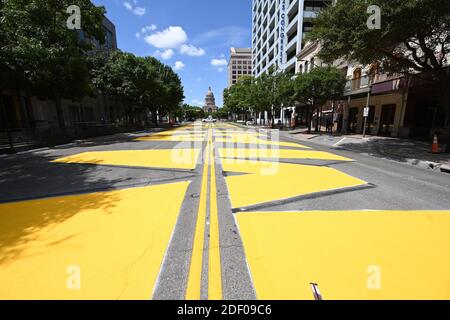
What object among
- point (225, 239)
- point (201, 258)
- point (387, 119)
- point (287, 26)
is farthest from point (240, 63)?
point (201, 258)

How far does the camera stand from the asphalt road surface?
2574mm

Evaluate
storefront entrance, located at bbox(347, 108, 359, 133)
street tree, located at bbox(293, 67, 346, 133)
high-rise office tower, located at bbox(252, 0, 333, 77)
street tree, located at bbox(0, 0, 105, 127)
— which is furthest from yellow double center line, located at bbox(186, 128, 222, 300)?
high-rise office tower, located at bbox(252, 0, 333, 77)

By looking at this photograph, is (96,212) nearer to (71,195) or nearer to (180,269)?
(71,195)

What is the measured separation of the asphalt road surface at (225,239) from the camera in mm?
2574

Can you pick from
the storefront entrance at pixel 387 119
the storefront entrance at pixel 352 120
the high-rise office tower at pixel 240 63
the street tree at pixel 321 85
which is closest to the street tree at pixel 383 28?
the storefront entrance at pixel 387 119

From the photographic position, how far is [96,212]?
15.2 feet

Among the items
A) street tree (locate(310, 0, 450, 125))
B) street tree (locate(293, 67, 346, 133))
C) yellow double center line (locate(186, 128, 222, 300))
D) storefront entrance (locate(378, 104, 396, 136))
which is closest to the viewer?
yellow double center line (locate(186, 128, 222, 300))

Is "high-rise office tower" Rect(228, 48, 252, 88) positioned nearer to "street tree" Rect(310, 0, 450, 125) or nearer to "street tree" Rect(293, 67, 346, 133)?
"street tree" Rect(293, 67, 346, 133)

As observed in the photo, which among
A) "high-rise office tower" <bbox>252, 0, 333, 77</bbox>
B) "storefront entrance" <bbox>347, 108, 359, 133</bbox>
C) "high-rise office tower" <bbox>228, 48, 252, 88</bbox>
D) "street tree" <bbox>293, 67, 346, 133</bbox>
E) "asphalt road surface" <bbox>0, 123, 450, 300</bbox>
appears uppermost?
"high-rise office tower" <bbox>228, 48, 252, 88</bbox>

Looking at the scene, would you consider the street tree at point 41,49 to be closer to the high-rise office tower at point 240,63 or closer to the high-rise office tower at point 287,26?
the high-rise office tower at point 287,26
